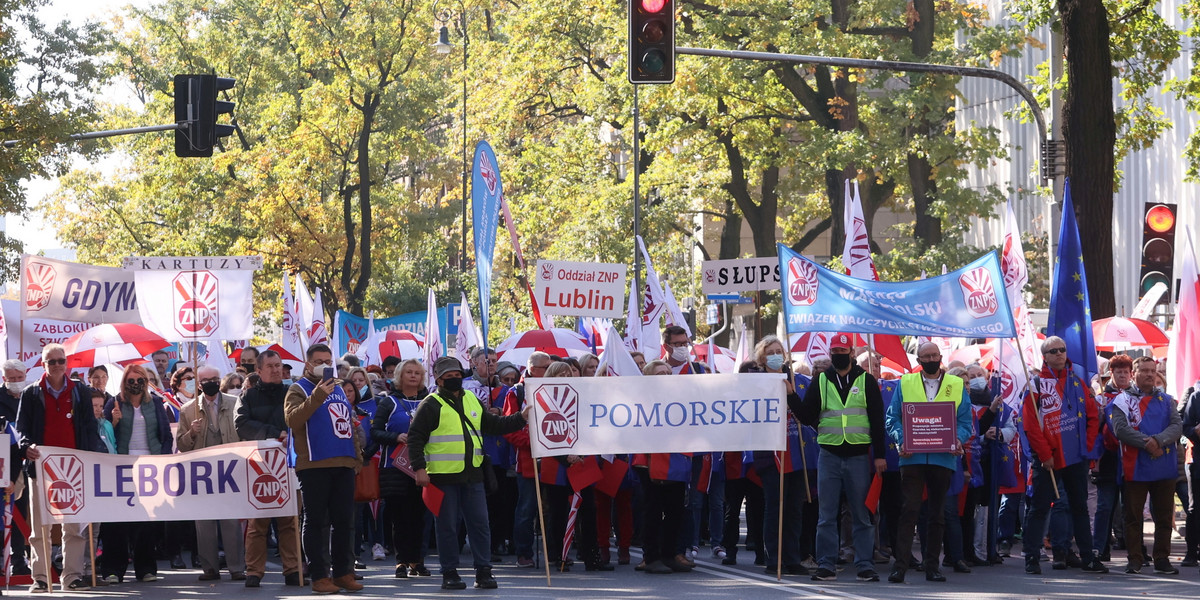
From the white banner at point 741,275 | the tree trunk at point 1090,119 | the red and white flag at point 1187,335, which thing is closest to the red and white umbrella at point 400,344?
the white banner at point 741,275

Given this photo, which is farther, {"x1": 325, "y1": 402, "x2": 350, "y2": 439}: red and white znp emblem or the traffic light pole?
the traffic light pole

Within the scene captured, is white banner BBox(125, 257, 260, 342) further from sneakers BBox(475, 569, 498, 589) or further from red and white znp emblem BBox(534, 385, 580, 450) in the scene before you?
sneakers BBox(475, 569, 498, 589)

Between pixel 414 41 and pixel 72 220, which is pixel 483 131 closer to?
pixel 414 41

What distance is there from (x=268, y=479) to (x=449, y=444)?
1.42 metres

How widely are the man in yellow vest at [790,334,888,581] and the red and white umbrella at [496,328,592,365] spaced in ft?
28.8

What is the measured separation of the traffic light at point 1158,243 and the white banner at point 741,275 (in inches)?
185

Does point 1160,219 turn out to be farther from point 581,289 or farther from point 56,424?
point 56,424

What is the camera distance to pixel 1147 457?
46.5 feet

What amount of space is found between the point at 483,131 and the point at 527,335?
19.5m

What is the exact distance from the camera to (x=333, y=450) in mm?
12750

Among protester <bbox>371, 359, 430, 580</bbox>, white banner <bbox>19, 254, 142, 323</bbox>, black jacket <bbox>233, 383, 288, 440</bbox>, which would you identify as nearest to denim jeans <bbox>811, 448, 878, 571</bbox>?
protester <bbox>371, 359, 430, 580</bbox>

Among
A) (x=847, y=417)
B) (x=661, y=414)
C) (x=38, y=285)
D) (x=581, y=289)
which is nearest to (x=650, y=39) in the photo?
(x=661, y=414)

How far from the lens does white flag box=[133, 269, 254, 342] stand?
630 inches

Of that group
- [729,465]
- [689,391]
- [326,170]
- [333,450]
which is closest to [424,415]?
[333,450]
